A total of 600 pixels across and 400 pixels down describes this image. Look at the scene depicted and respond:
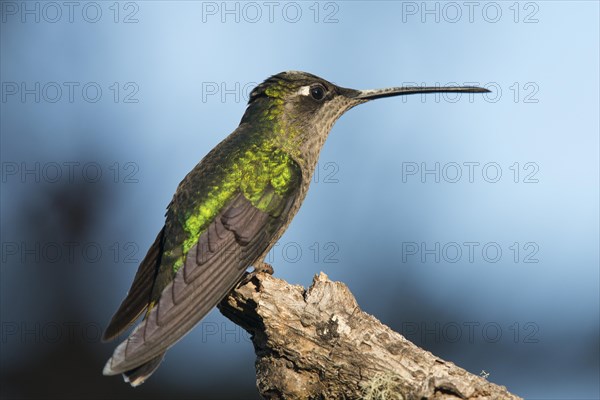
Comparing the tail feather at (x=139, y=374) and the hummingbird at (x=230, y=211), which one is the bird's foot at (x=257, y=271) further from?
the tail feather at (x=139, y=374)

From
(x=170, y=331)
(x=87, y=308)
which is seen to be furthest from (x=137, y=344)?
(x=87, y=308)

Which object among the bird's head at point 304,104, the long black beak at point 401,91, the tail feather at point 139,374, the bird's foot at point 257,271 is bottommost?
the tail feather at point 139,374

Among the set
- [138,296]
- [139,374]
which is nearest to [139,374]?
[139,374]

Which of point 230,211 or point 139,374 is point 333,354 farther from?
point 230,211

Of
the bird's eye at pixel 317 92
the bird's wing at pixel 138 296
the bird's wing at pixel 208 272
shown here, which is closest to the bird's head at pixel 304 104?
the bird's eye at pixel 317 92

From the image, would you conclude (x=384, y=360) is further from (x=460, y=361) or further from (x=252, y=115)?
(x=460, y=361)
